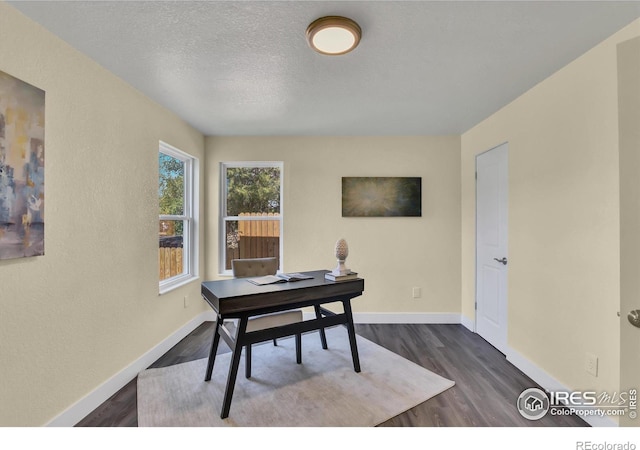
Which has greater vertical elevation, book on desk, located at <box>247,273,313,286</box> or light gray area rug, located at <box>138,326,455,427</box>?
book on desk, located at <box>247,273,313,286</box>

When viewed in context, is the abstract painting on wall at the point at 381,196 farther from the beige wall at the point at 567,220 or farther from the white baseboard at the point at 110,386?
the white baseboard at the point at 110,386

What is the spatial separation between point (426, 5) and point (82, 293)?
2619 mm

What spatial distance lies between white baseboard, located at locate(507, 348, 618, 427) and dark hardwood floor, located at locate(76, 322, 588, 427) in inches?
1.7

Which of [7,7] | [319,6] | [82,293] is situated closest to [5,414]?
[82,293]

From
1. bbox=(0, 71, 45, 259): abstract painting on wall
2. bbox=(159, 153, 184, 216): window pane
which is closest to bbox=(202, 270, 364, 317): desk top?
bbox=(0, 71, 45, 259): abstract painting on wall

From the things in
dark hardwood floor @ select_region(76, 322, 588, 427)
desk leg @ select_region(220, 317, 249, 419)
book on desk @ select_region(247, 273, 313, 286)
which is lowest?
dark hardwood floor @ select_region(76, 322, 588, 427)

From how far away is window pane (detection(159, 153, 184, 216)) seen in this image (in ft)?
9.90

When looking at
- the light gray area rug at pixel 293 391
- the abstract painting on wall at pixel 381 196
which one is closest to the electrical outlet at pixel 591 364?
the light gray area rug at pixel 293 391

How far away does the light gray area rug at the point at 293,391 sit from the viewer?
1.89 m

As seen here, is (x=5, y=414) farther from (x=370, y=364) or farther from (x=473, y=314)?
(x=473, y=314)

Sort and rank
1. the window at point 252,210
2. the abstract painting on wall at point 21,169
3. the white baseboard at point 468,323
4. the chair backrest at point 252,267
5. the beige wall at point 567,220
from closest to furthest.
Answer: the abstract painting on wall at point 21,169, the beige wall at point 567,220, the chair backrest at point 252,267, the white baseboard at point 468,323, the window at point 252,210

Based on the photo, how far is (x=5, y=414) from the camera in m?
1.48

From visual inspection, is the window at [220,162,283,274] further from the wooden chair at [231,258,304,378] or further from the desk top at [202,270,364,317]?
the desk top at [202,270,364,317]

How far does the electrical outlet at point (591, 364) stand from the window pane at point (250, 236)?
3023mm
